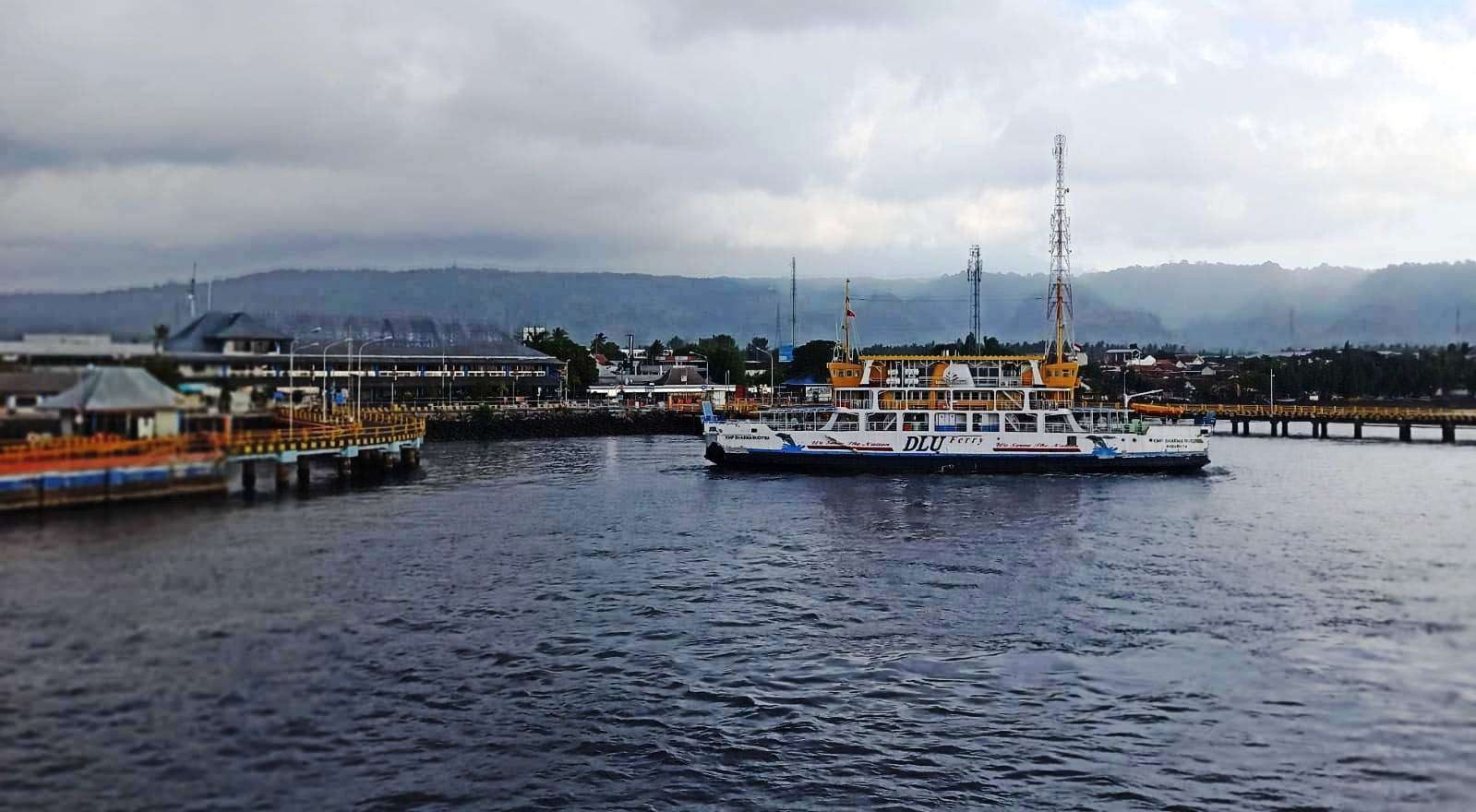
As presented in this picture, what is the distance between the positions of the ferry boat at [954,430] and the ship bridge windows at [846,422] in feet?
0.20

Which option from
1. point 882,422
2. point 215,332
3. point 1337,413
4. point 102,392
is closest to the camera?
point 102,392

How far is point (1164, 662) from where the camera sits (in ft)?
60.3

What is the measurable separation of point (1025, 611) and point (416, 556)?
608 inches

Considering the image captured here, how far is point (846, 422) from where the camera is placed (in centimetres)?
5681

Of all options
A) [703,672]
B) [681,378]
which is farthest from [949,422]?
[681,378]

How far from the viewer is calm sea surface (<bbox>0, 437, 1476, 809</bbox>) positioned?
1298cm

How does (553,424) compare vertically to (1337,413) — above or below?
below

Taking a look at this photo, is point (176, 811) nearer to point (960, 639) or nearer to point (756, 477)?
point (960, 639)

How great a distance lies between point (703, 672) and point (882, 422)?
40.2 metres

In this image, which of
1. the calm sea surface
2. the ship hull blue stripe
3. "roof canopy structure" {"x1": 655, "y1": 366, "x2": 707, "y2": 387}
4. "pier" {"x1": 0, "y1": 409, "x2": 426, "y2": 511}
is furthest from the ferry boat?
"roof canopy structure" {"x1": 655, "y1": 366, "x2": 707, "y2": 387}

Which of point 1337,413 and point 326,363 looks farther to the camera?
point 1337,413

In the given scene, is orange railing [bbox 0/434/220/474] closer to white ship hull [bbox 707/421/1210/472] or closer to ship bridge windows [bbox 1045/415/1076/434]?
white ship hull [bbox 707/421/1210/472]

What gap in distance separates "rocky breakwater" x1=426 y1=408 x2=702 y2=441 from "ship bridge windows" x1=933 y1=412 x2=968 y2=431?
3914cm

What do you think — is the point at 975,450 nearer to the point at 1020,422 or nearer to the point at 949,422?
the point at 949,422
